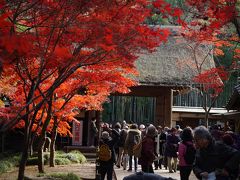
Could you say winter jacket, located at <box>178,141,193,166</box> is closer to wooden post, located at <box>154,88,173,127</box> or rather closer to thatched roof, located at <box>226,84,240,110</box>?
thatched roof, located at <box>226,84,240,110</box>

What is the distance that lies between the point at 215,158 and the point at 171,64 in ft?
67.5

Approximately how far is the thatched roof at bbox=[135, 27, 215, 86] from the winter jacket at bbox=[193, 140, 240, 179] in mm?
17110

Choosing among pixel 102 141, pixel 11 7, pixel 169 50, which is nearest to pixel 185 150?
pixel 102 141

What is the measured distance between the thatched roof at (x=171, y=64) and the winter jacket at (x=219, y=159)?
Answer: 17110 millimetres

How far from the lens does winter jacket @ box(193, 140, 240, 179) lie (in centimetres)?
566

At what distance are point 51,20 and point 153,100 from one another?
28.9 m

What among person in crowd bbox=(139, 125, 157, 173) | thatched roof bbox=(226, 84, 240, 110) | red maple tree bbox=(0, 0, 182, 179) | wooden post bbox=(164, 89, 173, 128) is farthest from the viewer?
wooden post bbox=(164, 89, 173, 128)

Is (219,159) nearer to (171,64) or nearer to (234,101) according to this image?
(234,101)

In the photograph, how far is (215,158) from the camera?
572 centimetres

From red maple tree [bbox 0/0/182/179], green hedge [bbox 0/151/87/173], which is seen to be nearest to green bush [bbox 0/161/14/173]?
green hedge [bbox 0/151/87/173]

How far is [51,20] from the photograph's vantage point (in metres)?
8.97

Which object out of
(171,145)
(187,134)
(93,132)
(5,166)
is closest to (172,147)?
(171,145)

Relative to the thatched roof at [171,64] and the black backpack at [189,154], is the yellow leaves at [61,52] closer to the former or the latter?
the black backpack at [189,154]

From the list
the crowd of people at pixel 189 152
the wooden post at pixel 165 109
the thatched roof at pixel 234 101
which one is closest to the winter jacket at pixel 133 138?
the crowd of people at pixel 189 152
